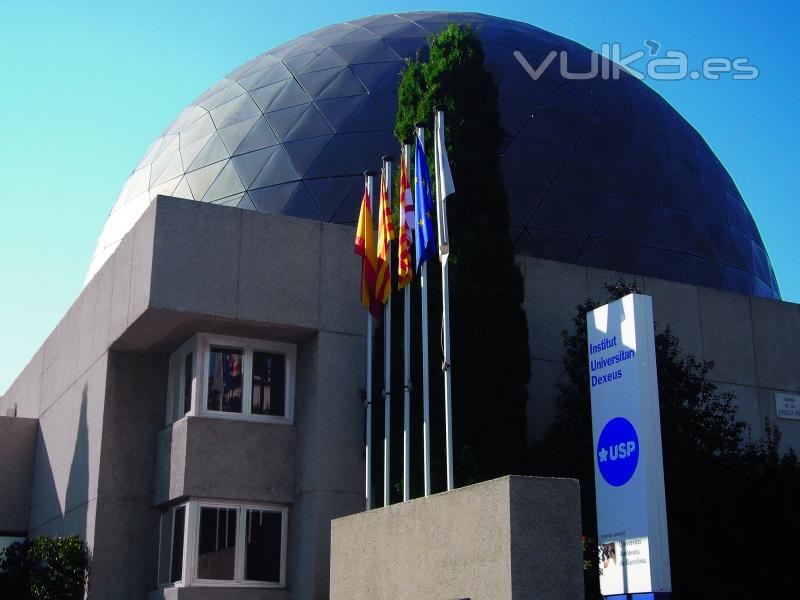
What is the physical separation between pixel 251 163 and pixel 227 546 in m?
9.34

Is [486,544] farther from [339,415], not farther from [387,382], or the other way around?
[339,415]

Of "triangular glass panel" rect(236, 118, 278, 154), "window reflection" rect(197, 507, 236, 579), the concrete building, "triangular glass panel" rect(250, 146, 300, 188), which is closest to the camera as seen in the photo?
"window reflection" rect(197, 507, 236, 579)

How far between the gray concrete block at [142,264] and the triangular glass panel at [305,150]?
18.0 ft

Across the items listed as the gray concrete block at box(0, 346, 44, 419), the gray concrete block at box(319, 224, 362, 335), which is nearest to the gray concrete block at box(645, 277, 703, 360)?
the gray concrete block at box(319, 224, 362, 335)

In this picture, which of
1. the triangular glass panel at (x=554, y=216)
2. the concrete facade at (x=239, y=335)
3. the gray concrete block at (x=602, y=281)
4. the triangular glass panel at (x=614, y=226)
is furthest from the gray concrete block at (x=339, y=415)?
the triangular glass panel at (x=614, y=226)

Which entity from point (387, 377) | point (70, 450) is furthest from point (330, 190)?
point (70, 450)

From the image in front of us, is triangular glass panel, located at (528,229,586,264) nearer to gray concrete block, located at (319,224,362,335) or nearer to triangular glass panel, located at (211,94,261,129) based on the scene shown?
gray concrete block, located at (319,224,362,335)

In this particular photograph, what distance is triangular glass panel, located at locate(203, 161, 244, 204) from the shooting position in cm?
2248

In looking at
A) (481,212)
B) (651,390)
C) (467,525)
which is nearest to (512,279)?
(481,212)

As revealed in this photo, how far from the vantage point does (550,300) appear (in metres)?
18.5

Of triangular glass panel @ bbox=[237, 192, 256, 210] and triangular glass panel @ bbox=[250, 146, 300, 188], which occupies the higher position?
triangular glass panel @ bbox=[250, 146, 300, 188]

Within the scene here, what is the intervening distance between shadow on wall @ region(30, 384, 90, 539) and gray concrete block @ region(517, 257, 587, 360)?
318 inches

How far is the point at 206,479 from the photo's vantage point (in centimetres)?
1639

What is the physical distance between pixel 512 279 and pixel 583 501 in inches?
143
